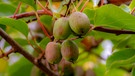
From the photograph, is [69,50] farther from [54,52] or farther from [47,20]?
[47,20]

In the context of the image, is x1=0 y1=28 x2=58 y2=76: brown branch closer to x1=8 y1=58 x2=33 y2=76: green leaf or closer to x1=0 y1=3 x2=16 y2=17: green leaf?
x1=0 y1=3 x2=16 y2=17: green leaf

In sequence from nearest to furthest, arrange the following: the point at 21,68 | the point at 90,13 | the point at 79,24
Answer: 1. the point at 79,24
2. the point at 90,13
3. the point at 21,68

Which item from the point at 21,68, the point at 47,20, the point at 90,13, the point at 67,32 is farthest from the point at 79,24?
the point at 21,68

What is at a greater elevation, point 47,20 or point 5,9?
point 5,9

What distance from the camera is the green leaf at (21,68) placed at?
6.03 ft

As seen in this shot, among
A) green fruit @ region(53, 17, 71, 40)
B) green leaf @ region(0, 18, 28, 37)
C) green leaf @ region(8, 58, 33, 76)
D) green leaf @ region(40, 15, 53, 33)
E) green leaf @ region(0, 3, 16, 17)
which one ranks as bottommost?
green leaf @ region(8, 58, 33, 76)

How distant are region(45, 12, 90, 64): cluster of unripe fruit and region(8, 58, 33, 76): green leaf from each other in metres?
0.77

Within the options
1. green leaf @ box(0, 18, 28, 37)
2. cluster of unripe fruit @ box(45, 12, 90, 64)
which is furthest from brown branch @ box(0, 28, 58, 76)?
cluster of unripe fruit @ box(45, 12, 90, 64)

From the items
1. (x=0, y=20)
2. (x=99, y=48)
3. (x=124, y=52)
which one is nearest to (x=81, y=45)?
(x=99, y=48)

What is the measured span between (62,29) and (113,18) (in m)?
0.16

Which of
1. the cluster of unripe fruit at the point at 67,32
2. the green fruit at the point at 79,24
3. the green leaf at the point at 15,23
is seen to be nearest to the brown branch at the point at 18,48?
the green leaf at the point at 15,23

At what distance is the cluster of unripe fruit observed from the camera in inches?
39.1

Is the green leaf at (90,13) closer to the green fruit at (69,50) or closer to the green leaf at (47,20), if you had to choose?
the green fruit at (69,50)

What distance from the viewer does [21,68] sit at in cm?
185
